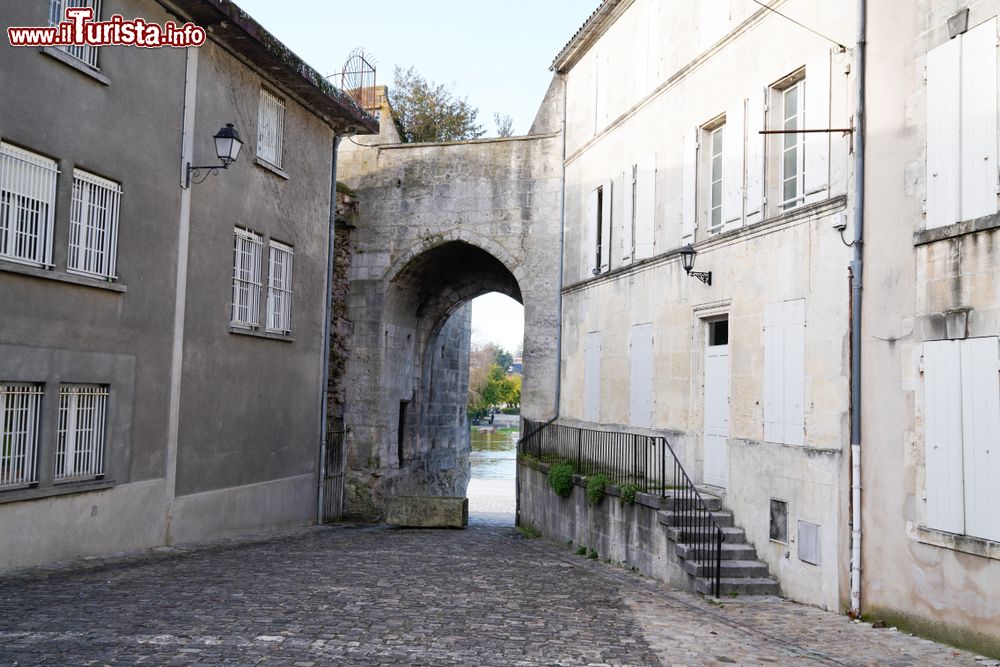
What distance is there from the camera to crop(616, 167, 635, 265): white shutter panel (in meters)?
14.6

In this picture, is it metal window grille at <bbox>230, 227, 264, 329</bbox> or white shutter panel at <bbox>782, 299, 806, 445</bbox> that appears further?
metal window grille at <bbox>230, 227, 264, 329</bbox>

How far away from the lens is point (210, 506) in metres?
12.7

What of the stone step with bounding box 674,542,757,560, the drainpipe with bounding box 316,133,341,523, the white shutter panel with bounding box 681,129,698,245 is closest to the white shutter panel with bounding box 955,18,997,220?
the stone step with bounding box 674,542,757,560

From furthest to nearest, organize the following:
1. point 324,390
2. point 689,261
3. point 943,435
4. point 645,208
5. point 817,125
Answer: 1. point 324,390
2. point 645,208
3. point 689,261
4. point 817,125
5. point 943,435

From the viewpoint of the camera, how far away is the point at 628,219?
14.8 m

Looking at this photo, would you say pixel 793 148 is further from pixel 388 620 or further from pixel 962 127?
pixel 388 620

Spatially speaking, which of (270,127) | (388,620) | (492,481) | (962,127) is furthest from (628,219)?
(492,481)

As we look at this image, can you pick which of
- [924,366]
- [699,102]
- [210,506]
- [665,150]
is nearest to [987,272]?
[924,366]

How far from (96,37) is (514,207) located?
10.2 m

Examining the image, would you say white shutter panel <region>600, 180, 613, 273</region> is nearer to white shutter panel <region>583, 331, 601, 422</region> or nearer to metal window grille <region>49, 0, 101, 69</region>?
white shutter panel <region>583, 331, 601, 422</region>

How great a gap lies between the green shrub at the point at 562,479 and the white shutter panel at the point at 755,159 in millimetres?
5203

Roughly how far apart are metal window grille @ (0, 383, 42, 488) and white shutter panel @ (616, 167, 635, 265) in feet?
28.5

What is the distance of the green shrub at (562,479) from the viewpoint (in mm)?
14265

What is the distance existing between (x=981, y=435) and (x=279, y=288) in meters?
10.8
